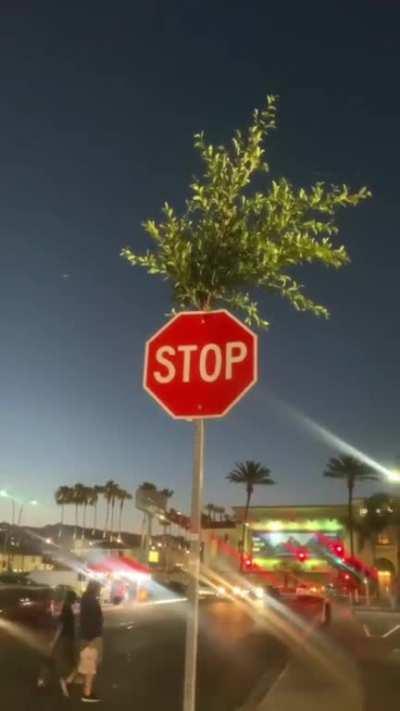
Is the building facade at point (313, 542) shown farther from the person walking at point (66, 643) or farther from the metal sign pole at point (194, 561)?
the metal sign pole at point (194, 561)

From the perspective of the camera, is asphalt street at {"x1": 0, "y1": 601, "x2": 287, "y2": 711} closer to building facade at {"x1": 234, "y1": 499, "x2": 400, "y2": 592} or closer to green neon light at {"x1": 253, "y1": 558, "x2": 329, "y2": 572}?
building facade at {"x1": 234, "y1": 499, "x2": 400, "y2": 592}

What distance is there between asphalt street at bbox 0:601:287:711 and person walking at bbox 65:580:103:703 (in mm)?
236

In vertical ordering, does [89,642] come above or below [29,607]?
above

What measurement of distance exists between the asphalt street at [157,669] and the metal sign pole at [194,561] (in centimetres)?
625

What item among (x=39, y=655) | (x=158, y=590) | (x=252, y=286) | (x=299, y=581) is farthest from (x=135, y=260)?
(x=299, y=581)

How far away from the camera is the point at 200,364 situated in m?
4.97

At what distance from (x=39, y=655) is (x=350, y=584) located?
188 ft

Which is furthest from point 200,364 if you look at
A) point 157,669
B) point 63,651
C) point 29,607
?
point 29,607

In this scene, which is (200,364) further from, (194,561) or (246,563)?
(246,563)

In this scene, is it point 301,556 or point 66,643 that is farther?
point 301,556

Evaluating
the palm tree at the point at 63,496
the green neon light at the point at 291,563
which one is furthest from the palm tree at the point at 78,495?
the green neon light at the point at 291,563

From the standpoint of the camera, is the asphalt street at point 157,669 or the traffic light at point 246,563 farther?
Result: the traffic light at point 246,563

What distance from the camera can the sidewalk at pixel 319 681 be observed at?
991 cm

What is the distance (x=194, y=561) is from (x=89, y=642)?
6.60 metres
